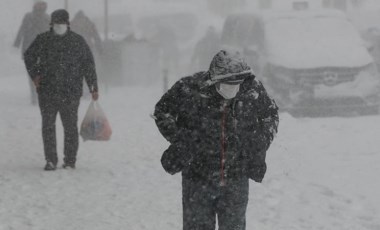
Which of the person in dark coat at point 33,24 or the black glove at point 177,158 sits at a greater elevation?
the black glove at point 177,158

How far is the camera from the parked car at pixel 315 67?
11.4 metres

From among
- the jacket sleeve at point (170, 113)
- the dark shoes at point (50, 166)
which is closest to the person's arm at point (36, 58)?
the dark shoes at point (50, 166)

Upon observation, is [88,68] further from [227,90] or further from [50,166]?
[227,90]

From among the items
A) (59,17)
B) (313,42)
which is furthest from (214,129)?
(313,42)

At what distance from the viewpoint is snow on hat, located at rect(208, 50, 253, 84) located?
411cm

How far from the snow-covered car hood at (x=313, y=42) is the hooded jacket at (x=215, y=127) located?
7286mm

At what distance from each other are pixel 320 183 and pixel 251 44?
20.1 ft

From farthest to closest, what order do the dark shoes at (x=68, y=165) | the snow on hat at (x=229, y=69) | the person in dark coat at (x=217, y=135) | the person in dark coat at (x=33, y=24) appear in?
1. the person in dark coat at (x=33, y=24)
2. the dark shoes at (x=68, y=165)
3. the person in dark coat at (x=217, y=135)
4. the snow on hat at (x=229, y=69)

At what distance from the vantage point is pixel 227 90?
4156 millimetres

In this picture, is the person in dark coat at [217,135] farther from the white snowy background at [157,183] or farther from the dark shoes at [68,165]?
the dark shoes at [68,165]

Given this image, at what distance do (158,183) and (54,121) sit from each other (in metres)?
1.33

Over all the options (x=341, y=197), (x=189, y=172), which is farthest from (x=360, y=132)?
(x=189, y=172)

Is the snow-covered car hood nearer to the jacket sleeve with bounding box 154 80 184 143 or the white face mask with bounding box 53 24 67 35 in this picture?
the white face mask with bounding box 53 24 67 35

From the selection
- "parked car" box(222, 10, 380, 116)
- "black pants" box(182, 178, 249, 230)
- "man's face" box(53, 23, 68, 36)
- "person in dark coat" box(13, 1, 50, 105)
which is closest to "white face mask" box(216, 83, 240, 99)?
"black pants" box(182, 178, 249, 230)
